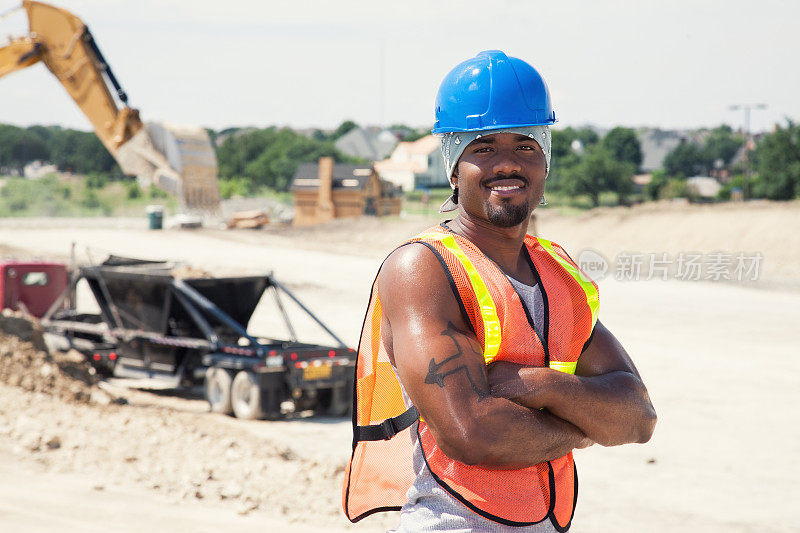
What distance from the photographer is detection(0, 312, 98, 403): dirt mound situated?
11.0m

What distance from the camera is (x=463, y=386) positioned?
204cm

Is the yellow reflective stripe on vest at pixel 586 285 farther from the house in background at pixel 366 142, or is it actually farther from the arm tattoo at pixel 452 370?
the house in background at pixel 366 142

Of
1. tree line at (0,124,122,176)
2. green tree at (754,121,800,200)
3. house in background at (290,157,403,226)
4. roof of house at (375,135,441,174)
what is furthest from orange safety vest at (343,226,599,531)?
tree line at (0,124,122,176)

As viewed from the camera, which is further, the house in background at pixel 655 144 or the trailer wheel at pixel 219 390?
the house in background at pixel 655 144

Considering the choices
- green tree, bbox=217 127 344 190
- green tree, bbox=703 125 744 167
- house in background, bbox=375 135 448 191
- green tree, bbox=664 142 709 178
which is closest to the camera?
house in background, bbox=375 135 448 191

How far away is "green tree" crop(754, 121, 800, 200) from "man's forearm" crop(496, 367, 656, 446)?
5948 centimetres

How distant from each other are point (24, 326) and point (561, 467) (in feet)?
37.9

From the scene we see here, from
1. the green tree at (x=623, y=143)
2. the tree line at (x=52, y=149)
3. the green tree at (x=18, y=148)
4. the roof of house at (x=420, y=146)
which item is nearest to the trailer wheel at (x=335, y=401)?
the roof of house at (x=420, y=146)

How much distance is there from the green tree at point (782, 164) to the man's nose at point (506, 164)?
2349 inches

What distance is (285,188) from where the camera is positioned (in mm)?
88250

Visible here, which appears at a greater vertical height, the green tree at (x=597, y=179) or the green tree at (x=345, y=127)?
the green tree at (x=345, y=127)

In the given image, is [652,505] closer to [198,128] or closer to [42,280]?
[42,280]

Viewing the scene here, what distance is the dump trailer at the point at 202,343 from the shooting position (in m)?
11.0

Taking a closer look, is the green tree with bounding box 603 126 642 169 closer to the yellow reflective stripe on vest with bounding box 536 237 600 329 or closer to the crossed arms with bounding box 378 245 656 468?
the yellow reflective stripe on vest with bounding box 536 237 600 329
